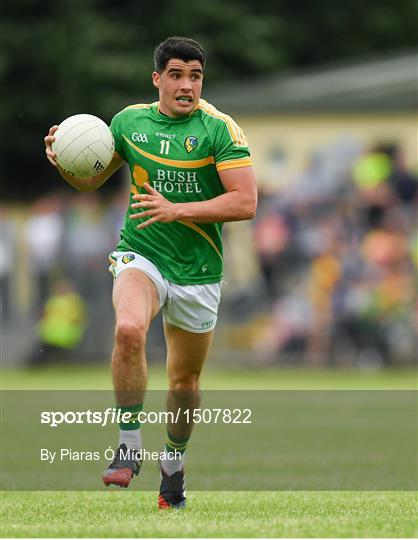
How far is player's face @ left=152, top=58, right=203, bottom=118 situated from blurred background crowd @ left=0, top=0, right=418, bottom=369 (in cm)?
1455

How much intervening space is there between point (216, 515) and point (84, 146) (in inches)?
84.5

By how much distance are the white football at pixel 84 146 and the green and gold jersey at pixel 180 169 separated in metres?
0.13

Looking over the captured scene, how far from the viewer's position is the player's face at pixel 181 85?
7891 mm

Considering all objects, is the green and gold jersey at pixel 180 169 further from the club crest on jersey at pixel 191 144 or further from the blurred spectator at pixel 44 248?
the blurred spectator at pixel 44 248

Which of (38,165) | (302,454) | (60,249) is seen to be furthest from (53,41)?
(302,454)

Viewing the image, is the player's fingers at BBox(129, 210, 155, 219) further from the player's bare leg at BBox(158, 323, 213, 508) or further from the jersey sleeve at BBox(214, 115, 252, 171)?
the player's bare leg at BBox(158, 323, 213, 508)

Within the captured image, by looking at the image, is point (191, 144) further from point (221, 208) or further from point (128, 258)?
point (128, 258)

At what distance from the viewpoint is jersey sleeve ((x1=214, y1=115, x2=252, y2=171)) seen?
309 inches

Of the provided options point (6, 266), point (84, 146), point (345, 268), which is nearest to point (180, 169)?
point (84, 146)

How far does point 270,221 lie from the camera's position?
23.1 meters

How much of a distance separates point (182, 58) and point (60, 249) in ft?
50.8

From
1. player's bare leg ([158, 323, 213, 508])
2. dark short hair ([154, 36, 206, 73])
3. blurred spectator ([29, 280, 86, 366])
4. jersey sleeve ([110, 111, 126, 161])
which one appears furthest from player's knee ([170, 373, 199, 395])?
blurred spectator ([29, 280, 86, 366])

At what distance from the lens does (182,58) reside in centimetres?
789

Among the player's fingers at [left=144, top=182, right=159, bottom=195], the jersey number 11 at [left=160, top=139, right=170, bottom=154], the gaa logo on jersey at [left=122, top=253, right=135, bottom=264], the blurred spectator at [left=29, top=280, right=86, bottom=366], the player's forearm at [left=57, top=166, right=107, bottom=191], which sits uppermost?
the jersey number 11 at [left=160, top=139, right=170, bottom=154]
